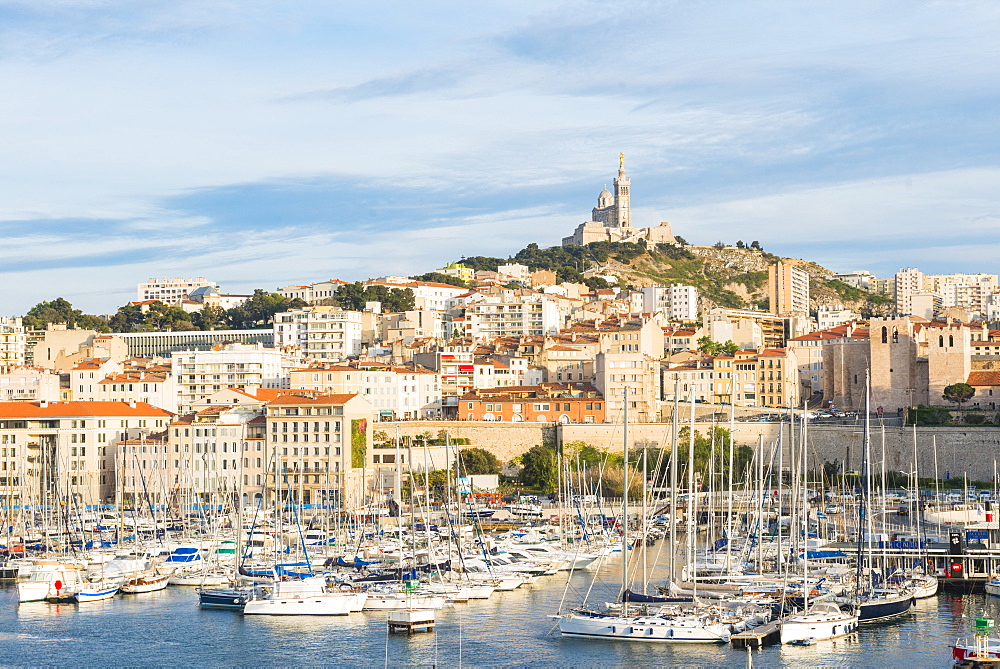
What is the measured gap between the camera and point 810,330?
3629 inches

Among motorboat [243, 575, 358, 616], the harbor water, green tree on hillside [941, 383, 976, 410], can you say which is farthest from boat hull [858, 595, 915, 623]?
green tree on hillside [941, 383, 976, 410]

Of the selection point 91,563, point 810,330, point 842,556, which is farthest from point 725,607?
point 810,330

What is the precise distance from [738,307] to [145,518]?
73.0 m

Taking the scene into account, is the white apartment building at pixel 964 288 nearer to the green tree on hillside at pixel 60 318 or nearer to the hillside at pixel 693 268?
the hillside at pixel 693 268

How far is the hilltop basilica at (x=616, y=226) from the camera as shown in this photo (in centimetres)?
13312

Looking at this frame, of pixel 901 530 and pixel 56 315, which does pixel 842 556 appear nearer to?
pixel 901 530

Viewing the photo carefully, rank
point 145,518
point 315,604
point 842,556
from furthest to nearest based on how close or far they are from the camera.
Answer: point 145,518, point 842,556, point 315,604

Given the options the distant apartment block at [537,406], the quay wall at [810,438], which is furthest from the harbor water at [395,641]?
the distant apartment block at [537,406]

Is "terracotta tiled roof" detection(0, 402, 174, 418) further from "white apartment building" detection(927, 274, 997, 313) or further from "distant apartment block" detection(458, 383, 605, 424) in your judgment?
"white apartment building" detection(927, 274, 997, 313)

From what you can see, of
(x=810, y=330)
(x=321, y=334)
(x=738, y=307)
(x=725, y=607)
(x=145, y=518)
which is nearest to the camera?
(x=725, y=607)

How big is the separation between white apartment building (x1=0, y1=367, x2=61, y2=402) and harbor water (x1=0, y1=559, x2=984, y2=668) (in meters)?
33.5

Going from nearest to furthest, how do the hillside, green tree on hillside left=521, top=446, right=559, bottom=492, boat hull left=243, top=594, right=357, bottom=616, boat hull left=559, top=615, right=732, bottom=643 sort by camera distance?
boat hull left=559, top=615, right=732, bottom=643 → boat hull left=243, top=594, right=357, bottom=616 → green tree on hillside left=521, top=446, right=559, bottom=492 → the hillside

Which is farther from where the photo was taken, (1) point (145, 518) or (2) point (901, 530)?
(1) point (145, 518)

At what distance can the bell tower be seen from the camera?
468 feet
